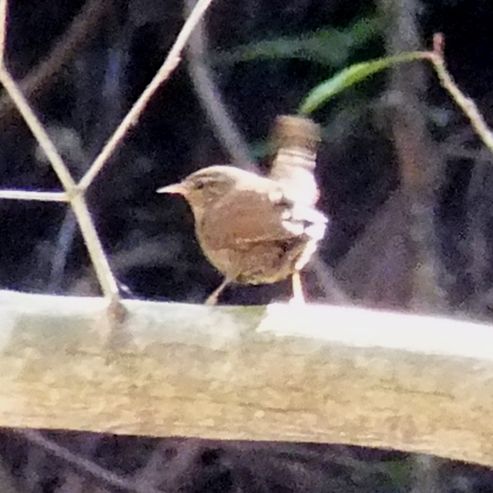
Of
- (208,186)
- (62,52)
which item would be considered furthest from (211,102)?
(208,186)

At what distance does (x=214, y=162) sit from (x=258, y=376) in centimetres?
105

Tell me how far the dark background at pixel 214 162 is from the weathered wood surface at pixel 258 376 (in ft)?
3.01

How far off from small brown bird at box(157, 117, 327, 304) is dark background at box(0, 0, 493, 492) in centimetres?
65

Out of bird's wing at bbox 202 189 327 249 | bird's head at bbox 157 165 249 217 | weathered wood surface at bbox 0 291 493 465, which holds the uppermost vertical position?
bird's head at bbox 157 165 249 217

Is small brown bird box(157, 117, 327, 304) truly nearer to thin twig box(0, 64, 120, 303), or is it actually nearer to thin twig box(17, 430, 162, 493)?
thin twig box(0, 64, 120, 303)

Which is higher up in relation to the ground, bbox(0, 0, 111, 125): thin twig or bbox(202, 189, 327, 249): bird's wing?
bbox(0, 0, 111, 125): thin twig

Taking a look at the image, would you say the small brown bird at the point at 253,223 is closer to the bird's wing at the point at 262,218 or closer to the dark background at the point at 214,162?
the bird's wing at the point at 262,218

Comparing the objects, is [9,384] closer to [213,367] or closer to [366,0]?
[213,367]

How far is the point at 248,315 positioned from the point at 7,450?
1127mm

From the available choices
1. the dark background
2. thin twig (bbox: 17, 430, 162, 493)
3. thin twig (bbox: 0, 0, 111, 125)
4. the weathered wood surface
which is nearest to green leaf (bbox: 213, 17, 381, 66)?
the dark background

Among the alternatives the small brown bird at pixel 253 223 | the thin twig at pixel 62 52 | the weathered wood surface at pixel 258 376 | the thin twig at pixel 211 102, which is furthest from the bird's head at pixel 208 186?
the thin twig at pixel 62 52

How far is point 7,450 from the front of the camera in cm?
226

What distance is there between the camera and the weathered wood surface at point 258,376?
1217 millimetres

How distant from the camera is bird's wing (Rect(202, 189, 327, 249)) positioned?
4.65ft
